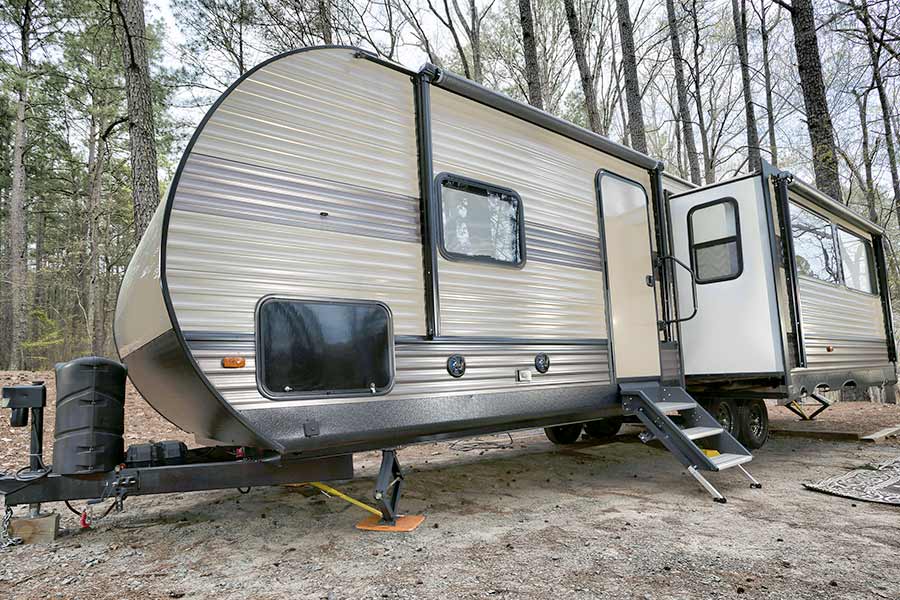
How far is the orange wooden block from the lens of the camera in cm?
351

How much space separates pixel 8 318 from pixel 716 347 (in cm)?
1826

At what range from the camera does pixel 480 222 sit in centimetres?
386

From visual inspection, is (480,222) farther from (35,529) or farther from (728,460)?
(35,529)

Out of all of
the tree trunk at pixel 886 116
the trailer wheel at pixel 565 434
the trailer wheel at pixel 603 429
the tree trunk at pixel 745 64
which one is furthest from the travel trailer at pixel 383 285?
the tree trunk at pixel 745 64

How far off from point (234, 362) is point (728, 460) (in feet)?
12.1


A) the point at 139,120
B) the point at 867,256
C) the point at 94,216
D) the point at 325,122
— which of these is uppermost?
the point at 94,216

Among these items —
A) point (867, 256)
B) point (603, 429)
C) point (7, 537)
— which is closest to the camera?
point (7, 537)

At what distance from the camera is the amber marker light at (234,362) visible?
2736 mm

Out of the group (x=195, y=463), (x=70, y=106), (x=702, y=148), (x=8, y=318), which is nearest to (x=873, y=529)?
(x=195, y=463)

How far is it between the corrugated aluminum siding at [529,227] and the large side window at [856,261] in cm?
452

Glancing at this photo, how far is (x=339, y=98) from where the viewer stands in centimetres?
334

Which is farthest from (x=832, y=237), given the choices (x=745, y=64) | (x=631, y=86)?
(x=745, y=64)

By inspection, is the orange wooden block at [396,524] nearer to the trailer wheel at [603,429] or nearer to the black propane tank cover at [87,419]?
the black propane tank cover at [87,419]

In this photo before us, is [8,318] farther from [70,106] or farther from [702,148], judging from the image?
[702,148]
